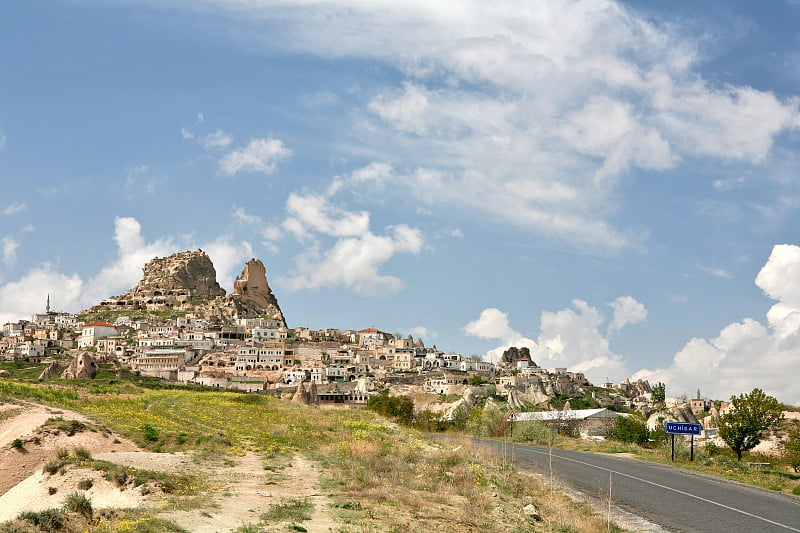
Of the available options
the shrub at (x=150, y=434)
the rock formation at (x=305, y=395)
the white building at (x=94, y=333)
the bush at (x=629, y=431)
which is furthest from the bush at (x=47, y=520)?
the white building at (x=94, y=333)

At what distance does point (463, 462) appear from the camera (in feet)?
93.1

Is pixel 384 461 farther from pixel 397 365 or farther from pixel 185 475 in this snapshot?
pixel 397 365

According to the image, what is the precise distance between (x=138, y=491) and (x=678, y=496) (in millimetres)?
17359

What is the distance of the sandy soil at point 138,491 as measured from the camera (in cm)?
1786

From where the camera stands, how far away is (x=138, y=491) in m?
19.9

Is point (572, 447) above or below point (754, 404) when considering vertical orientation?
below

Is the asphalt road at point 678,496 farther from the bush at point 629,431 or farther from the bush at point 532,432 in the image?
the bush at point 629,431

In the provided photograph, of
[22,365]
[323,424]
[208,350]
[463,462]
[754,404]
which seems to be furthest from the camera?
[208,350]

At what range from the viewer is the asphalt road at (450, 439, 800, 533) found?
19391 mm

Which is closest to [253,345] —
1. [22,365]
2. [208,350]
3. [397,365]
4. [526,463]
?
[208,350]

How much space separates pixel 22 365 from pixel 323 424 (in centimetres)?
11066

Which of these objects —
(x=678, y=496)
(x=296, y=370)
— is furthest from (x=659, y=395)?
(x=678, y=496)

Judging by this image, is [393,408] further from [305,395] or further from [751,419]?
[751,419]

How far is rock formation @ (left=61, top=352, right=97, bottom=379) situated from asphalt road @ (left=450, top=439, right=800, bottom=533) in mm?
98963
